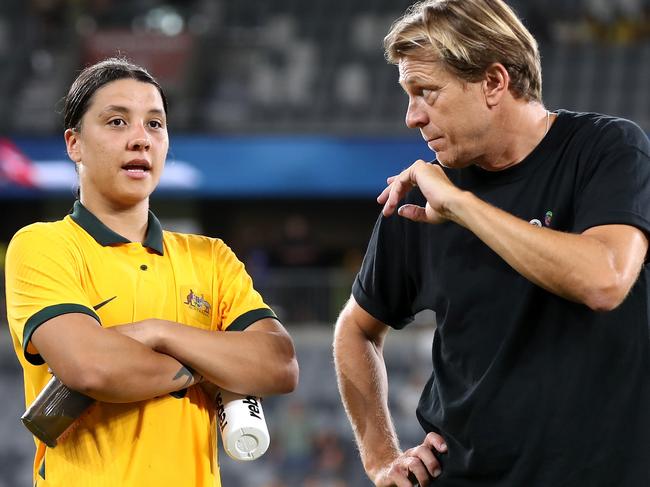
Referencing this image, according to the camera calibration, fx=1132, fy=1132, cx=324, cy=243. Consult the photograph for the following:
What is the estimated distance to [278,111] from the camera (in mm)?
12641

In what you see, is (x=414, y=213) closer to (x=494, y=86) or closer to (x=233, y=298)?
(x=494, y=86)

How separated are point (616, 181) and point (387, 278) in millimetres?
651

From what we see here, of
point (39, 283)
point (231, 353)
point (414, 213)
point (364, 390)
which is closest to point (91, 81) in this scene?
point (39, 283)

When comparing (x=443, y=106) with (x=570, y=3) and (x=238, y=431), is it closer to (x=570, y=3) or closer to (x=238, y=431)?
(x=238, y=431)

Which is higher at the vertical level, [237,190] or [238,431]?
[238,431]

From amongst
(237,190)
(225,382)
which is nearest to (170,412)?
(225,382)

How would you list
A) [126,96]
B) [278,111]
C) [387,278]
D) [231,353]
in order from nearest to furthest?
Answer: 1. [231,353]
2. [126,96]
3. [387,278]
4. [278,111]

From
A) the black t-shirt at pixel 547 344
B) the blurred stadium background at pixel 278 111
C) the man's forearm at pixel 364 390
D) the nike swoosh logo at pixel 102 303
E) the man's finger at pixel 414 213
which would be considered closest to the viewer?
the black t-shirt at pixel 547 344

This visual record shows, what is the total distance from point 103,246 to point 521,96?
97 cm

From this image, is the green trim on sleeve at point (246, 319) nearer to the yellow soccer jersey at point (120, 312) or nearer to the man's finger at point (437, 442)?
the yellow soccer jersey at point (120, 312)

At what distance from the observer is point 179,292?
2.55m

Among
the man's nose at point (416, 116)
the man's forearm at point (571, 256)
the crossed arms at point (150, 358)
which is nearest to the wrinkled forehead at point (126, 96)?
the crossed arms at point (150, 358)

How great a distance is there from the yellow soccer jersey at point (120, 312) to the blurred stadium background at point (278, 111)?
767cm

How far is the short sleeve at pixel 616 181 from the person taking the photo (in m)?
2.19
